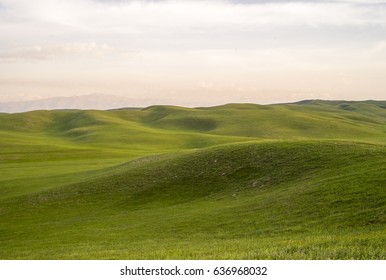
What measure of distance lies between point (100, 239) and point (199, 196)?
13.7m

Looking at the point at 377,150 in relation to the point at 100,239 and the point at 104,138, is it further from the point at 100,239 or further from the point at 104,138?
the point at 104,138

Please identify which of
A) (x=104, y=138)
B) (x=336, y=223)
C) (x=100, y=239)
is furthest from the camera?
(x=104, y=138)

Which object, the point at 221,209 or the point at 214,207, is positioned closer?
the point at 221,209

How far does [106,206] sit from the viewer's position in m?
39.9

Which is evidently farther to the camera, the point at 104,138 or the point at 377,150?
the point at 104,138

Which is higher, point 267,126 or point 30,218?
point 267,126

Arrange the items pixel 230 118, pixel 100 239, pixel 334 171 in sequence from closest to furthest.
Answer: pixel 100 239
pixel 334 171
pixel 230 118

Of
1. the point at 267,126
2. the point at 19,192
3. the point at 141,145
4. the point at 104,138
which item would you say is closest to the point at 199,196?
the point at 19,192

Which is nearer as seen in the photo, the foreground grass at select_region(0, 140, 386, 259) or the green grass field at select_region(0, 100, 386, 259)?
the foreground grass at select_region(0, 140, 386, 259)

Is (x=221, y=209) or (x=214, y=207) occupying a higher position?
(x=221, y=209)

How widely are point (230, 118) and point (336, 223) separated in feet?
544

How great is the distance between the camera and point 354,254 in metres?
13.3

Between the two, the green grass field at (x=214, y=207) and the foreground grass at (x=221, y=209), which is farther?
the green grass field at (x=214, y=207)
